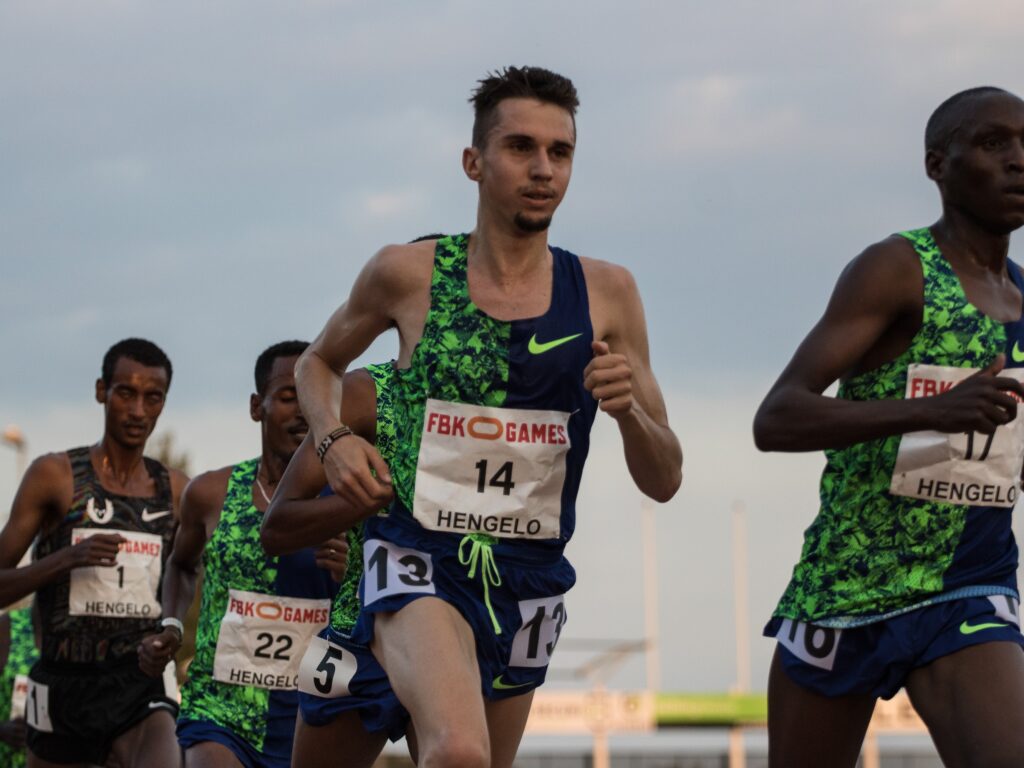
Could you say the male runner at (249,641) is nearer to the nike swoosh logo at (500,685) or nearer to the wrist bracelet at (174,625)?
the wrist bracelet at (174,625)

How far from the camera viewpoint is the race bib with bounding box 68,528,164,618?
31.8ft

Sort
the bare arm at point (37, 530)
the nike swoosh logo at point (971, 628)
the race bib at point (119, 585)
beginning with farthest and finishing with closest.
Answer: the race bib at point (119, 585) → the bare arm at point (37, 530) → the nike swoosh logo at point (971, 628)

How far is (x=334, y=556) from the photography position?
7.44 meters

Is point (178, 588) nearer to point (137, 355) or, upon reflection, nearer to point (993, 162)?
point (137, 355)

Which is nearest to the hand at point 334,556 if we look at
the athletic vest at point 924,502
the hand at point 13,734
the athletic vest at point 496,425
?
the athletic vest at point 496,425

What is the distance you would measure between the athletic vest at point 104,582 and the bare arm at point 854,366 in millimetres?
4723

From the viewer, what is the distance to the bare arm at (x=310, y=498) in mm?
6406

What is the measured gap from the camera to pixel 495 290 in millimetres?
6086

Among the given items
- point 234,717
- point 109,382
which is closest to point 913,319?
point 234,717

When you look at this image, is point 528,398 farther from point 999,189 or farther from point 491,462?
point 999,189

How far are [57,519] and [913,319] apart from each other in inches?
213

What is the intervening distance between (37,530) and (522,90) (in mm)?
4774

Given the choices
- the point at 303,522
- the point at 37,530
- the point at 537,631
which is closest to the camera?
the point at 537,631

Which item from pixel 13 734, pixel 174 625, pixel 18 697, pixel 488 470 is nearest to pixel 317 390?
pixel 488 470
